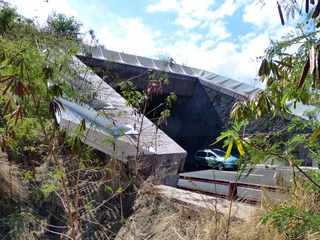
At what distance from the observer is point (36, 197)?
135 inches

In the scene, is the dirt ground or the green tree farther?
the green tree

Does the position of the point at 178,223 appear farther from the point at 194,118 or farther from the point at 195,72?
the point at 195,72

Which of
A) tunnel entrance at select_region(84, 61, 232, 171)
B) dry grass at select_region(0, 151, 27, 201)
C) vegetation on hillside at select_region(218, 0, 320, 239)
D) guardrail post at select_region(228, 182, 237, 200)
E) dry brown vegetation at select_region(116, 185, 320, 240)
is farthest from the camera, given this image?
tunnel entrance at select_region(84, 61, 232, 171)

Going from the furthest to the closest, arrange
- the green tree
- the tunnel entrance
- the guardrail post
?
the tunnel entrance → the green tree → the guardrail post

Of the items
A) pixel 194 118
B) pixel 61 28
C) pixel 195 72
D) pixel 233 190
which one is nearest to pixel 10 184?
pixel 233 190

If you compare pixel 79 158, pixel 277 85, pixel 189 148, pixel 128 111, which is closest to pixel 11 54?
pixel 79 158

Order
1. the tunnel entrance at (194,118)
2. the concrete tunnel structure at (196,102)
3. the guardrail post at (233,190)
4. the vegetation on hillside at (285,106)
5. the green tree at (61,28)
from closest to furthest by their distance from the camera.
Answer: the vegetation on hillside at (285,106)
the guardrail post at (233,190)
the green tree at (61,28)
the concrete tunnel structure at (196,102)
the tunnel entrance at (194,118)

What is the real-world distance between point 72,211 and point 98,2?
1567mm

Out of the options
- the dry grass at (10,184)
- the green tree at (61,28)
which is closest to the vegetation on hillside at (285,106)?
the dry grass at (10,184)

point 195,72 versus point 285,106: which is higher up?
point 195,72

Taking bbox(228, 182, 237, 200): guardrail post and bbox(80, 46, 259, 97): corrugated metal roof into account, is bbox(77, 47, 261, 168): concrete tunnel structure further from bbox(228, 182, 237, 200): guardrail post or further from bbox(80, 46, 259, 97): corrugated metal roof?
bbox(228, 182, 237, 200): guardrail post

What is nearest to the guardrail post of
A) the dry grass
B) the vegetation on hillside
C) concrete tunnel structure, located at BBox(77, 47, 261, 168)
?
the vegetation on hillside

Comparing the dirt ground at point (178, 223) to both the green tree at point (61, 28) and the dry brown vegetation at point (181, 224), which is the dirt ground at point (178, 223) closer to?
the dry brown vegetation at point (181, 224)

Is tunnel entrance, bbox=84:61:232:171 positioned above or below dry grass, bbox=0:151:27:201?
above
